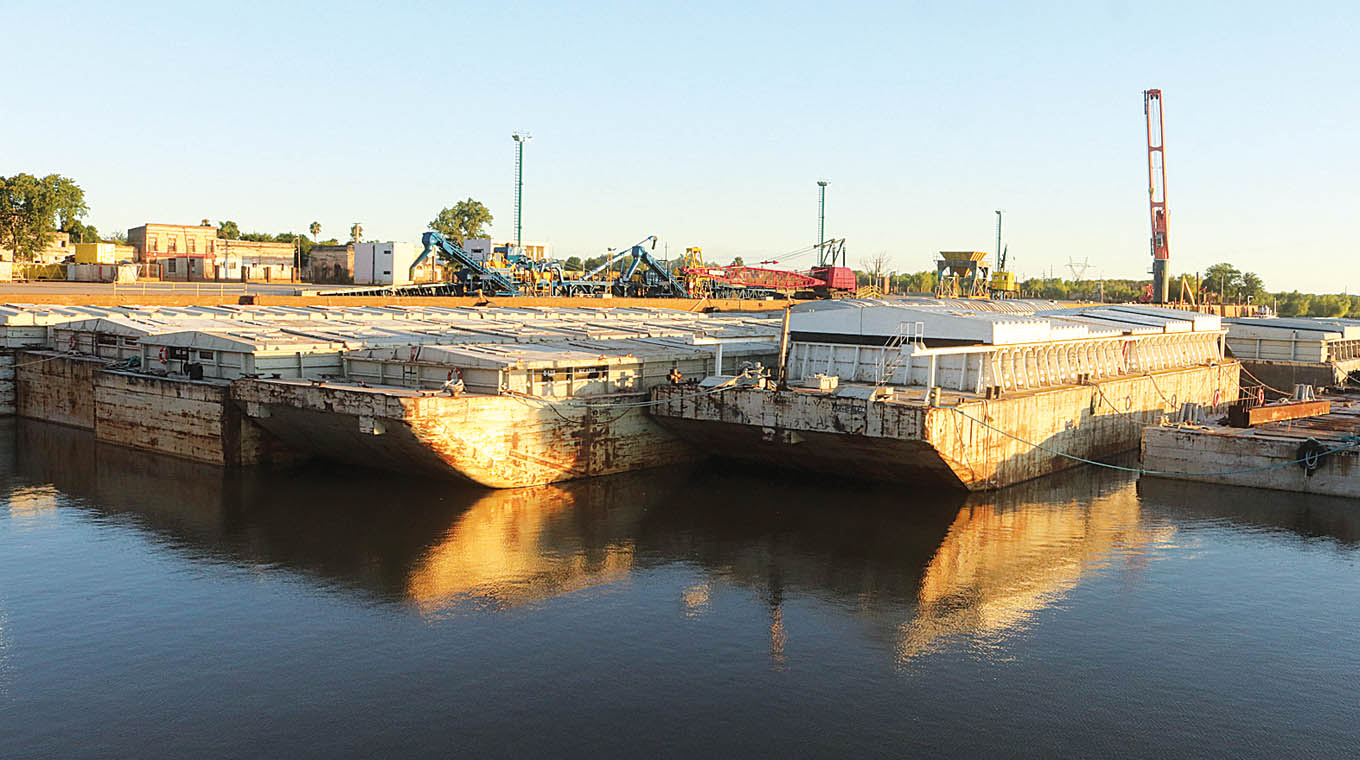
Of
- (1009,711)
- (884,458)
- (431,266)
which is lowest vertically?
(1009,711)

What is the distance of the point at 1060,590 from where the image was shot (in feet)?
102

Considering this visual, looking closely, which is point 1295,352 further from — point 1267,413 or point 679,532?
point 679,532

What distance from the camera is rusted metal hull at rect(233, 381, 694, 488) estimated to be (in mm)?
38562

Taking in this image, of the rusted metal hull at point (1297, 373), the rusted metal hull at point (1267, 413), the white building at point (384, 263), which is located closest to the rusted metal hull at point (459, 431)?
the rusted metal hull at point (1267, 413)

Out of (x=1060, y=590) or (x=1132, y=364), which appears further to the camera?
(x=1132, y=364)

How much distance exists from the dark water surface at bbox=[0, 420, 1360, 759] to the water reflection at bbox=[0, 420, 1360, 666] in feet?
0.52

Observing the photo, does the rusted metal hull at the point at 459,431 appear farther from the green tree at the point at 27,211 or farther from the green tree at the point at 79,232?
the green tree at the point at 79,232

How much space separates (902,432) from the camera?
127 ft

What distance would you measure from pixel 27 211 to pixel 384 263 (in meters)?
40.3

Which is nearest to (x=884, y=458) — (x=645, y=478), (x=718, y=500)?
(x=718, y=500)

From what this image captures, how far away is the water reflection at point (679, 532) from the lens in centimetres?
2997

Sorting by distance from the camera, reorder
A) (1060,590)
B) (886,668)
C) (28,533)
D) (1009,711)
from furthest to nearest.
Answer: (28,533) → (1060,590) → (886,668) → (1009,711)

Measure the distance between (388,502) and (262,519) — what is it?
4217mm

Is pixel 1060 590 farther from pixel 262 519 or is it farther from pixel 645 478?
pixel 262 519
